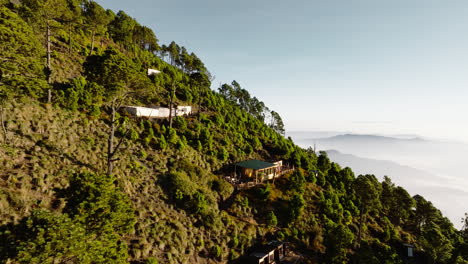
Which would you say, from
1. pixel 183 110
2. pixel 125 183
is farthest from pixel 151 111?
pixel 125 183

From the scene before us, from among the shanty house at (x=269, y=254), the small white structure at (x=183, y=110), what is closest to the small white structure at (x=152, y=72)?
the small white structure at (x=183, y=110)

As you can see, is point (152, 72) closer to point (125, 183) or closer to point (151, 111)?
point (151, 111)

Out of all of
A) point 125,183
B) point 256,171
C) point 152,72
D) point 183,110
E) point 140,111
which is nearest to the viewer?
point 125,183

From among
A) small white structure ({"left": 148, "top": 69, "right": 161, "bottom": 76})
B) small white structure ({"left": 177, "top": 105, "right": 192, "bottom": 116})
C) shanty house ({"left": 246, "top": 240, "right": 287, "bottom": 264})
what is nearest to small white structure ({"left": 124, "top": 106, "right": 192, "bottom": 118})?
small white structure ({"left": 177, "top": 105, "right": 192, "bottom": 116})

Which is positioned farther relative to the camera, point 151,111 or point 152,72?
point 152,72

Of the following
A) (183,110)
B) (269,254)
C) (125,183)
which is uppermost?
(183,110)

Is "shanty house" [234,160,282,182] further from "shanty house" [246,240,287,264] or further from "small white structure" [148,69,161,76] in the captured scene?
"small white structure" [148,69,161,76]

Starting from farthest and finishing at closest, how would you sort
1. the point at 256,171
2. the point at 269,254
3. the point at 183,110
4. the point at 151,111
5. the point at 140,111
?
the point at 183,110, the point at 151,111, the point at 256,171, the point at 140,111, the point at 269,254

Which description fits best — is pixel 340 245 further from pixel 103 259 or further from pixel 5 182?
pixel 5 182

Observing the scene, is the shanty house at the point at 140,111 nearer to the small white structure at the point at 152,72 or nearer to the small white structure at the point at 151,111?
the small white structure at the point at 151,111
